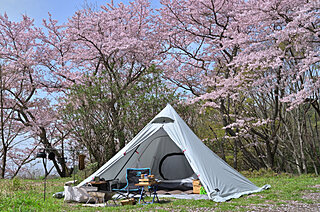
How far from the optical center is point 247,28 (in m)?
10.0

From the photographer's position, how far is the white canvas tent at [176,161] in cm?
546

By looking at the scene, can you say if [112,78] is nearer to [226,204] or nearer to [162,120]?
[162,120]

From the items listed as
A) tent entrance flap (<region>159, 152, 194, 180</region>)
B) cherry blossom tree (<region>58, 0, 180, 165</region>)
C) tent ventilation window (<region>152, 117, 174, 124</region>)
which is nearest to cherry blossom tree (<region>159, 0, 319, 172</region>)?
cherry blossom tree (<region>58, 0, 180, 165</region>)

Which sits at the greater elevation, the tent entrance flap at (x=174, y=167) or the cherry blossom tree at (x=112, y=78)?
the cherry blossom tree at (x=112, y=78)

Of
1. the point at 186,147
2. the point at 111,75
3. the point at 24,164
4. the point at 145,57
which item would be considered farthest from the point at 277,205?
the point at 24,164

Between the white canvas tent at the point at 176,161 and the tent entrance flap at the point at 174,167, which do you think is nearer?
the white canvas tent at the point at 176,161

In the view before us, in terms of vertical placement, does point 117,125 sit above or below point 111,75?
below

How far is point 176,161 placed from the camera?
26.5 ft

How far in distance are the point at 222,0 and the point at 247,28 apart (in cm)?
133

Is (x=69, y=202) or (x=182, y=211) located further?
(x=69, y=202)

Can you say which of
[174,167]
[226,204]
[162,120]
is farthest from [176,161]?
[226,204]

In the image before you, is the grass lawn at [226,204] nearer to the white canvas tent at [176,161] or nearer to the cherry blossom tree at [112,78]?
the white canvas tent at [176,161]

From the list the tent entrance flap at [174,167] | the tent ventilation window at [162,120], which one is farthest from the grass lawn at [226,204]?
the tent entrance flap at [174,167]

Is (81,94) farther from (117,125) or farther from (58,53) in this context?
(58,53)
